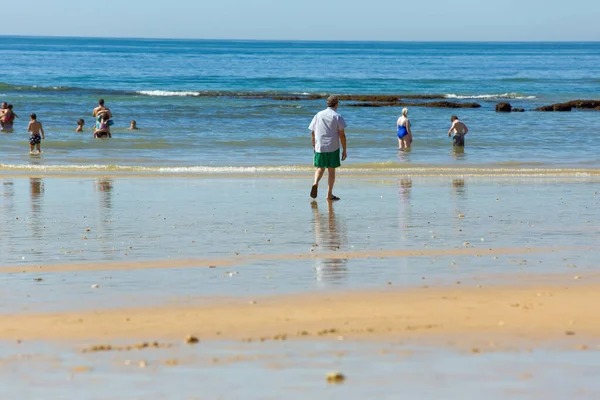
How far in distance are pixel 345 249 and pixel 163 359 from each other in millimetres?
4203

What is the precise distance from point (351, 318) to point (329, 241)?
11.5ft

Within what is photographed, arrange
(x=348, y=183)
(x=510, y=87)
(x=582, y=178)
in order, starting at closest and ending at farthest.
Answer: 1. (x=348, y=183)
2. (x=582, y=178)
3. (x=510, y=87)

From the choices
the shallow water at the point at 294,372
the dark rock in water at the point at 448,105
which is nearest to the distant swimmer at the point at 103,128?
the dark rock in water at the point at 448,105

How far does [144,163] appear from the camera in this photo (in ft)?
68.3

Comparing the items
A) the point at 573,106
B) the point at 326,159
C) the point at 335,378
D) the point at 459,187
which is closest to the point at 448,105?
the point at 573,106

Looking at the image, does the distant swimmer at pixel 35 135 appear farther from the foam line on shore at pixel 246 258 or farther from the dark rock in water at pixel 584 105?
the dark rock in water at pixel 584 105

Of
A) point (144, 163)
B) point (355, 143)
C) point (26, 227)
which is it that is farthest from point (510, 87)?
point (26, 227)

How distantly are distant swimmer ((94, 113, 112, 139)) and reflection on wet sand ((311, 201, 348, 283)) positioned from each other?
46.7 feet

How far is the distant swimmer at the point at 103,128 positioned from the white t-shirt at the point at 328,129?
553 inches

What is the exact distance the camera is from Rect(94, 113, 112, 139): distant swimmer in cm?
2648

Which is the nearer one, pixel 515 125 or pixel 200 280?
pixel 200 280

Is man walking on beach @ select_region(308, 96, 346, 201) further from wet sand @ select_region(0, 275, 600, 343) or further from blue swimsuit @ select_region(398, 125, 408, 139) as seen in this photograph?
blue swimsuit @ select_region(398, 125, 408, 139)

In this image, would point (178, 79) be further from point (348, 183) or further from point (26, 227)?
point (26, 227)

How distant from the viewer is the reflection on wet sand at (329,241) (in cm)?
826
